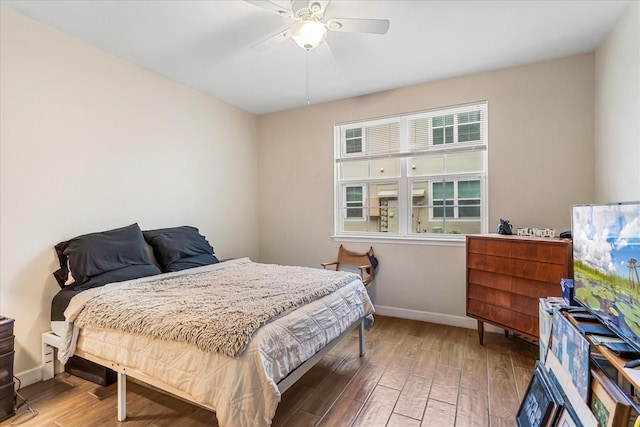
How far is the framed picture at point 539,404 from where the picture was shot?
55.5 inches

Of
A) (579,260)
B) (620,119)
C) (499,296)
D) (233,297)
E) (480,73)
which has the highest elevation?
(480,73)

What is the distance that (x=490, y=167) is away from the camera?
308 cm

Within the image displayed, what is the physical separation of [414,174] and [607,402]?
8.81ft

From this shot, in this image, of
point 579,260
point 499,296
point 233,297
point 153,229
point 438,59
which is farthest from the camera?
point 153,229

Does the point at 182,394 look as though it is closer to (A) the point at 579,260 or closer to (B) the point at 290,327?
(B) the point at 290,327

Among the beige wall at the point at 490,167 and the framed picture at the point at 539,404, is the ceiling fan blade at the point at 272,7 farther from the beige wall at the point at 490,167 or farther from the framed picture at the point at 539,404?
the framed picture at the point at 539,404

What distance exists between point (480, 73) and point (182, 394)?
3.62 metres

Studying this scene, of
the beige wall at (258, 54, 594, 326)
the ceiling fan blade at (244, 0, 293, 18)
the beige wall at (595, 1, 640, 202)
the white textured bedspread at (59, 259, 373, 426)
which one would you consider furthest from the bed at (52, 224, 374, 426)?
the beige wall at (595, 1, 640, 202)

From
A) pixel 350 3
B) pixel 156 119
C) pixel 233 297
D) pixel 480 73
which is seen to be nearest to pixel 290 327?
pixel 233 297

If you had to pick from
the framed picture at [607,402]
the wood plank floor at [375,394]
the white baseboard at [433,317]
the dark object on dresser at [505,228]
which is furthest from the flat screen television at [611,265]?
the white baseboard at [433,317]

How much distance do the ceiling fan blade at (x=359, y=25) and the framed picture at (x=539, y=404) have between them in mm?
2182

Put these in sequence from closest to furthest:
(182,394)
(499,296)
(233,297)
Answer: (182,394) → (233,297) → (499,296)

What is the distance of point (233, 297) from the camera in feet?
6.48

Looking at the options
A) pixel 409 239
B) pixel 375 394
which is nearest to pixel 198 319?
pixel 375 394
